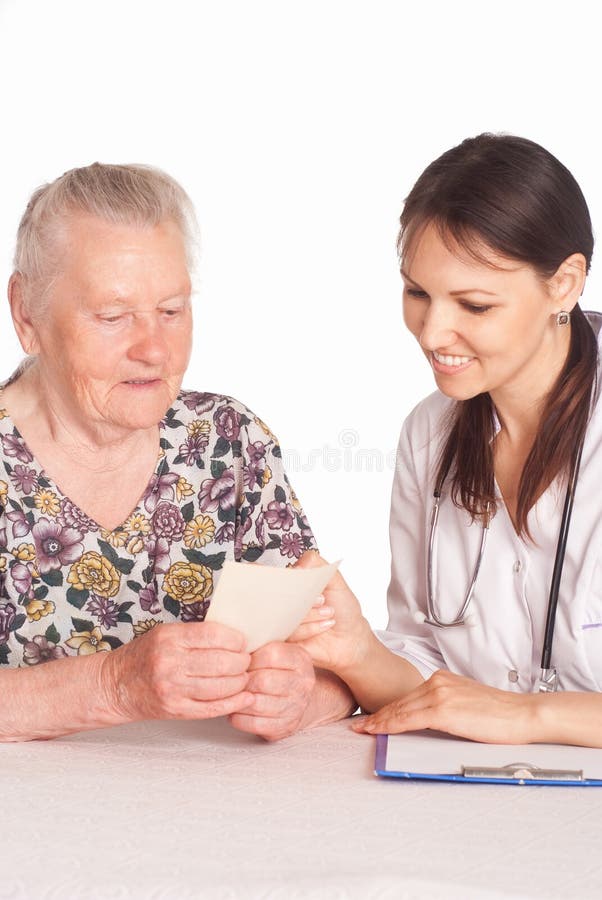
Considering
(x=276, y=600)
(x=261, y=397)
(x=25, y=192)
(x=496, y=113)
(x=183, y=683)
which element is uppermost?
(x=496, y=113)

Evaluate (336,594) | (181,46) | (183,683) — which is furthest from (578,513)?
(181,46)

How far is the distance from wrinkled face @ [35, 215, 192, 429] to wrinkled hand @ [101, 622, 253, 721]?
450mm

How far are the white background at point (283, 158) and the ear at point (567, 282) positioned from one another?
2.87m

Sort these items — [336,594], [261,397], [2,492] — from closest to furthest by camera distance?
[336,594] < [2,492] < [261,397]

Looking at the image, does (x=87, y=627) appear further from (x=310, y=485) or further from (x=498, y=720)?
(x=310, y=485)

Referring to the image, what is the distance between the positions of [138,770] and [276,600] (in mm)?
272

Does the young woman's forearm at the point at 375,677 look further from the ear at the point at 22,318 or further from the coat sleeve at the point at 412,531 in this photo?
the ear at the point at 22,318

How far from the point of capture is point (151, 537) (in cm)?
199

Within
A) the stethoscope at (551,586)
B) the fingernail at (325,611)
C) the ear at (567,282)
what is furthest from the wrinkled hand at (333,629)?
the ear at (567,282)

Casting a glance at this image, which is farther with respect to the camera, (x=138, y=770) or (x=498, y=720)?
(x=498, y=720)

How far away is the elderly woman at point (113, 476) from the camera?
1.65m

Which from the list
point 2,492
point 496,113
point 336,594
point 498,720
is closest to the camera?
point 498,720

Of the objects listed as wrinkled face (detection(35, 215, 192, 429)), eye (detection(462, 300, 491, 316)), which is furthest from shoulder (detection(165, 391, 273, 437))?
eye (detection(462, 300, 491, 316))

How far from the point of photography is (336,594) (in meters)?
1.77
